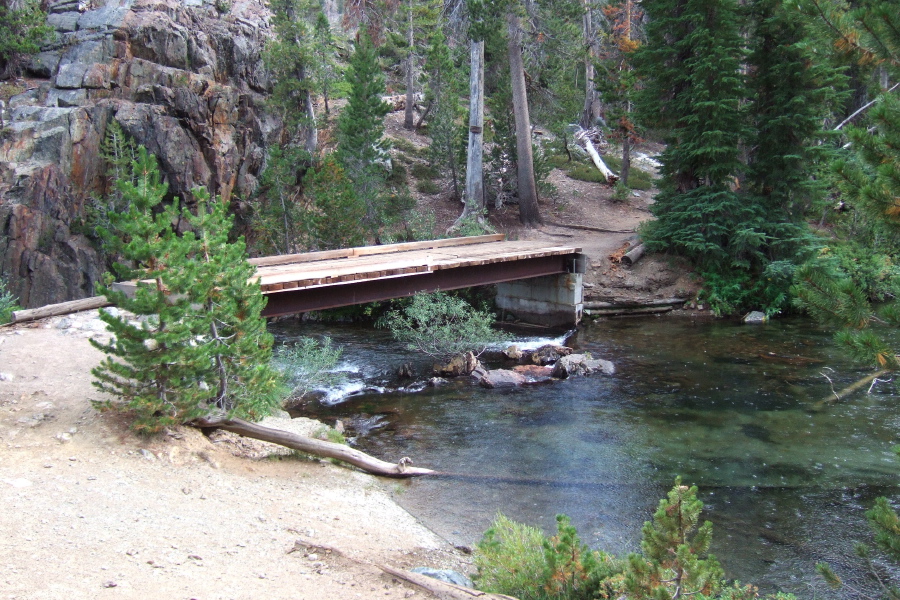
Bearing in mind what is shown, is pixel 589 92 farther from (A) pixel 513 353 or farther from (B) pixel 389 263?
(B) pixel 389 263

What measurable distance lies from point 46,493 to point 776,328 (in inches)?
748

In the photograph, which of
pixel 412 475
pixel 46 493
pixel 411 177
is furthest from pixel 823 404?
pixel 411 177

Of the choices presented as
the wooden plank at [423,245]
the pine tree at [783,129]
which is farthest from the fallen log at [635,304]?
the wooden plank at [423,245]

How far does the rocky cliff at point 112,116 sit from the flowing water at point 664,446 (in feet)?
28.6

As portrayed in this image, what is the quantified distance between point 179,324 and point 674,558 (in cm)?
593

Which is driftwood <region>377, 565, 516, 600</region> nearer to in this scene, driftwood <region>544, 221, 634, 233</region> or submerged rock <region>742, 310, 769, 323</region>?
submerged rock <region>742, 310, 769, 323</region>

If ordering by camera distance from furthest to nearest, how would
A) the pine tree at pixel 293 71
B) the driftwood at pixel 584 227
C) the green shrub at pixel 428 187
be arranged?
the green shrub at pixel 428 187 < the driftwood at pixel 584 227 < the pine tree at pixel 293 71

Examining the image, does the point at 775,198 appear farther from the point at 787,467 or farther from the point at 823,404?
the point at 787,467

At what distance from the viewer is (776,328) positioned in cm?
1988

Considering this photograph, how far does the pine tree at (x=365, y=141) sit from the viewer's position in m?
23.2

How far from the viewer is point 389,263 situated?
15.6 meters

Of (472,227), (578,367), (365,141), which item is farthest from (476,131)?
(578,367)

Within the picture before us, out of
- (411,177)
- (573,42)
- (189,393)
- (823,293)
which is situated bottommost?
(189,393)

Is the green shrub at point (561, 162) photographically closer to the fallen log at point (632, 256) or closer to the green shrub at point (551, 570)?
the fallen log at point (632, 256)
